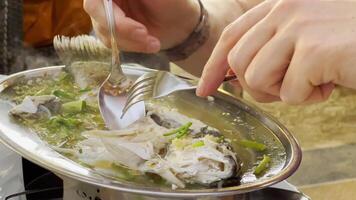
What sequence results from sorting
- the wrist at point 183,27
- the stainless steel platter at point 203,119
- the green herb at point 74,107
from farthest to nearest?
the wrist at point 183,27 < the green herb at point 74,107 < the stainless steel platter at point 203,119

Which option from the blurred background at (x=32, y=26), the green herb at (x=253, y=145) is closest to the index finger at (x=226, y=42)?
the green herb at (x=253, y=145)

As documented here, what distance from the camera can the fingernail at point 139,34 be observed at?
1050mm

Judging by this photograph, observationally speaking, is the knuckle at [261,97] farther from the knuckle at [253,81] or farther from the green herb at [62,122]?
the green herb at [62,122]

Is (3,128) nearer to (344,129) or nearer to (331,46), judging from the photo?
(331,46)

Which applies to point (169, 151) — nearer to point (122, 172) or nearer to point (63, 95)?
point (122, 172)

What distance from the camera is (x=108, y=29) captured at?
1.05 metres

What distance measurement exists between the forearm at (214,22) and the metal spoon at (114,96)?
34cm

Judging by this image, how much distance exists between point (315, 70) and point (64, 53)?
1.60 feet

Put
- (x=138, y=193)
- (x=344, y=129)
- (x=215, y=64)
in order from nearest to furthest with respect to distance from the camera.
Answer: (x=138, y=193), (x=215, y=64), (x=344, y=129)

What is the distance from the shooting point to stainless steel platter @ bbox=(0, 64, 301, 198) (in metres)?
0.71

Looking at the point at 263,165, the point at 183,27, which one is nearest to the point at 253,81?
the point at 263,165

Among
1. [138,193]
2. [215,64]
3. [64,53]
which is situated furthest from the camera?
[64,53]

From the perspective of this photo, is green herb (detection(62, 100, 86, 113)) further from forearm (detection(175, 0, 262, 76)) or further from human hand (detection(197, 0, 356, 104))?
forearm (detection(175, 0, 262, 76))

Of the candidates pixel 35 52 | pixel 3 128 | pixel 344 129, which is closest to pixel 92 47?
pixel 3 128
